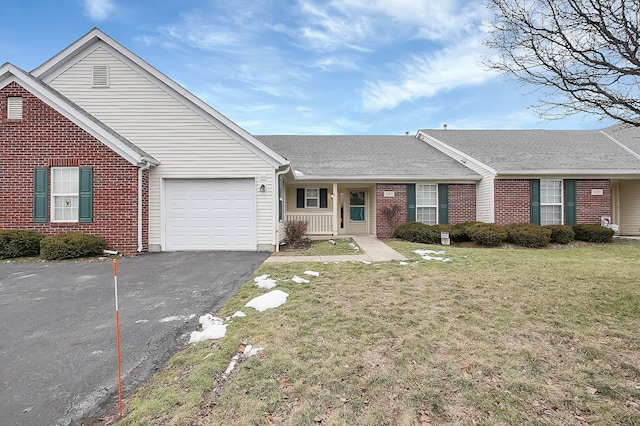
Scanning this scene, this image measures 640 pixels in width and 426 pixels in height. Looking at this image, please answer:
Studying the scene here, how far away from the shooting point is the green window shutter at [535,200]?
13.2 metres

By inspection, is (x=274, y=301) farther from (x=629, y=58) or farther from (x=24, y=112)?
(x=24, y=112)

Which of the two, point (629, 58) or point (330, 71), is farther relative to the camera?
point (330, 71)

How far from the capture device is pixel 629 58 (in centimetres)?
407

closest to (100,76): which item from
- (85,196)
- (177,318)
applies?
(85,196)

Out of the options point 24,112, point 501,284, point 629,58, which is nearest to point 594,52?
point 629,58

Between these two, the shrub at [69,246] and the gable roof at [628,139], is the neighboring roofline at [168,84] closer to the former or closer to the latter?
the shrub at [69,246]

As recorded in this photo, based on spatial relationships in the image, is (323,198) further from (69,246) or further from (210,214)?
(69,246)

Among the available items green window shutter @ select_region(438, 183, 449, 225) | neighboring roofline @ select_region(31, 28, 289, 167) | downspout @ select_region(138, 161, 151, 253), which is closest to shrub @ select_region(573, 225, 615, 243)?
green window shutter @ select_region(438, 183, 449, 225)

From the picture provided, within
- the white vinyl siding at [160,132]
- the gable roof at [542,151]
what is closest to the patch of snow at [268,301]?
the white vinyl siding at [160,132]

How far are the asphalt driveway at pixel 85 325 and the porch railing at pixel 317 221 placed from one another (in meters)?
6.18

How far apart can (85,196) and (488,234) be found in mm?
13227

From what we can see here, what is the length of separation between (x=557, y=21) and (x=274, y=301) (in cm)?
579

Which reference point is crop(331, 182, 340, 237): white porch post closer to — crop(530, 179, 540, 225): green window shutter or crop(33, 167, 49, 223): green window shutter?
crop(530, 179, 540, 225): green window shutter

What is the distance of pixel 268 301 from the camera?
16.1 ft
